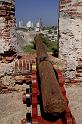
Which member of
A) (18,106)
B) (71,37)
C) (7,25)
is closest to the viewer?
(18,106)

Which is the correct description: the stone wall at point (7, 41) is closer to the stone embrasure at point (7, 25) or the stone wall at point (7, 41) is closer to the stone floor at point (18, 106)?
the stone embrasure at point (7, 25)

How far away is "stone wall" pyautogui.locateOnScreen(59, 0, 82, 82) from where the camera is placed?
7.41m

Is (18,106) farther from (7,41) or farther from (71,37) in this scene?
(71,37)

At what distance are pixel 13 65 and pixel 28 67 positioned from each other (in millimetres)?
412

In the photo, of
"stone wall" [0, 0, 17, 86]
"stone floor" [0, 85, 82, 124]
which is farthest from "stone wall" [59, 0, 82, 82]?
"stone wall" [0, 0, 17, 86]

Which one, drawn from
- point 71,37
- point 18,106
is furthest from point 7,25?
point 18,106

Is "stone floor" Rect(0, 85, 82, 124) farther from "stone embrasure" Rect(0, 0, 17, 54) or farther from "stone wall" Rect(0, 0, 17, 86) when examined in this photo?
"stone embrasure" Rect(0, 0, 17, 54)

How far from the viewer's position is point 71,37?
752 centimetres

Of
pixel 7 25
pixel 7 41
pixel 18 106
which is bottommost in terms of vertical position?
pixel 18 106

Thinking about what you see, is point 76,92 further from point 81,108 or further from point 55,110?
point 55,110

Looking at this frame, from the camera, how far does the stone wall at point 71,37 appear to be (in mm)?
7406

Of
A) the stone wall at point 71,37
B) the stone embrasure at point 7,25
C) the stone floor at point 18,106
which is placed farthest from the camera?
A: the stone wall at point 71,37

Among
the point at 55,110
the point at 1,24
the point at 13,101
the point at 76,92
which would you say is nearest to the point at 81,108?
the point at 76,92

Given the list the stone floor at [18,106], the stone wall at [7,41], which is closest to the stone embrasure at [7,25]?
the stone wall at [7,41]
